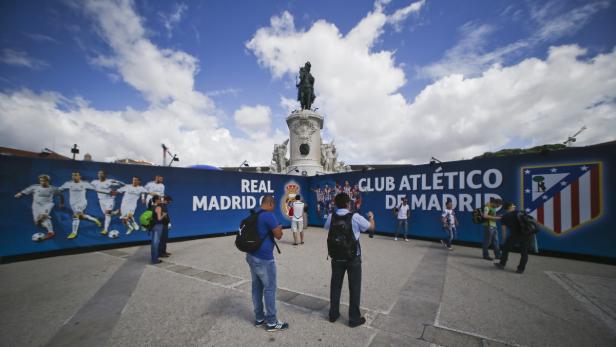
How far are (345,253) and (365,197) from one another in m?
9.06

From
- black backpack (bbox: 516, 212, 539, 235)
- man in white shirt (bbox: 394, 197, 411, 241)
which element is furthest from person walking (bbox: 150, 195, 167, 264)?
black backpack (bbox: 516, 212, 539, 235)

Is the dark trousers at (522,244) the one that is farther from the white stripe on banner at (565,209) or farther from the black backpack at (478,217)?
the white stripe on banner at (565,209)

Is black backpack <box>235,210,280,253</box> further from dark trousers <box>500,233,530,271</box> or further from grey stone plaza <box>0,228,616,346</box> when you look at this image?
dark trousers <box>500,233,530,271</box>

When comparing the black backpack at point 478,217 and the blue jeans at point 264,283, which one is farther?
the black backpack at point 478,217

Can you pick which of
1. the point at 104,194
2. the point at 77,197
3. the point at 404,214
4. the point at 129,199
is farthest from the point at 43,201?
the point at 404,214

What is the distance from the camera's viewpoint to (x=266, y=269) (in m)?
2.99

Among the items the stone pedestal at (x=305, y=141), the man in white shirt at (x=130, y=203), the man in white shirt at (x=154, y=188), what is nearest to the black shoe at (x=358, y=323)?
the man in white shirt at (x=154, y=188)

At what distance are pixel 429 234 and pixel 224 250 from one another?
8099 mm

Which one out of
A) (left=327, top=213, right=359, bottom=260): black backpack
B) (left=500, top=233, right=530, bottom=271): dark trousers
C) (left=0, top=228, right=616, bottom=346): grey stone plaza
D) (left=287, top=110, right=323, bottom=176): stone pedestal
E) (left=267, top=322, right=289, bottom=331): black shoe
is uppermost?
(left=287, top=110, right=323, bottom=176): stone pedestal

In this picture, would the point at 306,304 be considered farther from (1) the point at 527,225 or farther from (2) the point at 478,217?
(2) the point at 478,217

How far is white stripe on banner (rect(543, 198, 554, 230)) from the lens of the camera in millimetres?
6887

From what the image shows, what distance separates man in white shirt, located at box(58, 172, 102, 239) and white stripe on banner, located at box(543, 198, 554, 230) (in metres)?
14.7

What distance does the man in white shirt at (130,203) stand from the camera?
8359 millimetres

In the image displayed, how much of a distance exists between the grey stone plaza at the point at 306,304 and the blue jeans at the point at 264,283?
0.26 meters
